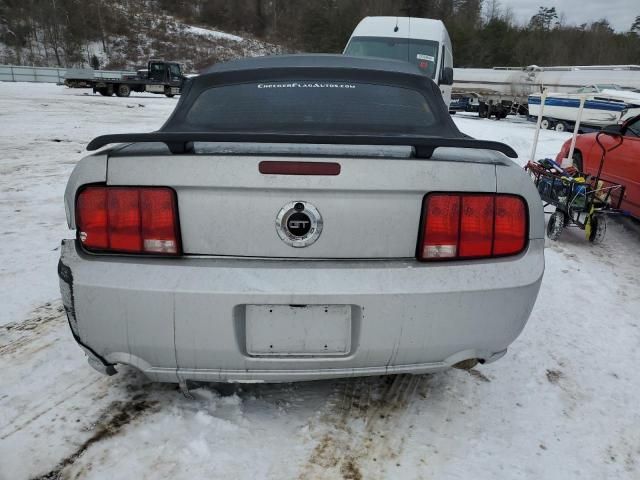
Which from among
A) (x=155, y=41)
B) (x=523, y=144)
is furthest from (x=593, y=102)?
(x=155, y=41)

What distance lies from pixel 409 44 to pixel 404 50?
7.0 inches

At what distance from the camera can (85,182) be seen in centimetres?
174

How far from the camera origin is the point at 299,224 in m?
1.68

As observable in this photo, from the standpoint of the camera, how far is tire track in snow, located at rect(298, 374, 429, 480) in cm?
173

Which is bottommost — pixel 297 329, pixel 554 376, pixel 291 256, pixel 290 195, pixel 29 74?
pixel 554 376

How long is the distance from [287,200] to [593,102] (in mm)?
19833

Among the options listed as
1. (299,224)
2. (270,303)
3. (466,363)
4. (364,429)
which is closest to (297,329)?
(270,303)

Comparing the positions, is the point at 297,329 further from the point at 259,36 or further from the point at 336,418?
the point at 259,36

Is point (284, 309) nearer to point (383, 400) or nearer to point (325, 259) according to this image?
point (325, 259)

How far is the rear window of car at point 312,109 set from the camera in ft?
7.86

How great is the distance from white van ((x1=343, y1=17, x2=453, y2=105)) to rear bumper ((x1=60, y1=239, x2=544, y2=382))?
834cm

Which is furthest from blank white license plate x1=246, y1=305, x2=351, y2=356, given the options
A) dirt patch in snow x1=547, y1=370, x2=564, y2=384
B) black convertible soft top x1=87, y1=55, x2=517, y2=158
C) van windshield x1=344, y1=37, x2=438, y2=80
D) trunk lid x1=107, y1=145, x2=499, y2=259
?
van windshield x1=344, y1=37, x2=438, y2=80

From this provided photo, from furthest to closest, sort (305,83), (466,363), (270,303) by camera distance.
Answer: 1. (305,83)
2. (466,363)
3. (270,303)

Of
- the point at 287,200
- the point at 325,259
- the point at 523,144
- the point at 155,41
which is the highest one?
the point at 155,41
